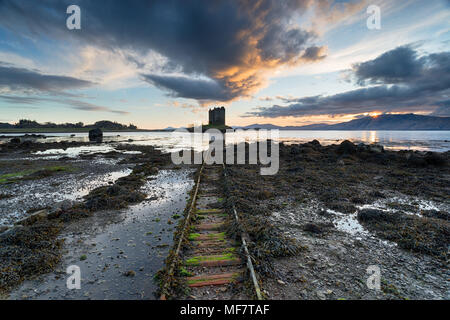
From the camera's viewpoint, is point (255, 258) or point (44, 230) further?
point (44, 230)

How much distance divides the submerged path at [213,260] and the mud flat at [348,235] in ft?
1.66

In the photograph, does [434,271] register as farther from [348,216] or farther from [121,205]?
[121,205]

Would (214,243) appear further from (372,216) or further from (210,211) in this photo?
(372,216)

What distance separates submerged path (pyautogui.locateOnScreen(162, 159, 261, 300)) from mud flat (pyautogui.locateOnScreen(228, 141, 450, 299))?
507 millimetres

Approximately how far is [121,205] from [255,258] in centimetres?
851

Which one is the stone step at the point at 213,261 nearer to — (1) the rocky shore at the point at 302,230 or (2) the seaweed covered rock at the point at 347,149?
(1) the rocky shore at the point at 302,230

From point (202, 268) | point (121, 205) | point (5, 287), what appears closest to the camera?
point (5, 287)

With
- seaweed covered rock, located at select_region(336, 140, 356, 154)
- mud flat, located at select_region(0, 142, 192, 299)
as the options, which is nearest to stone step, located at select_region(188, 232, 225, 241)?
mud flat, located at select_region(0, 142, 192, 299)

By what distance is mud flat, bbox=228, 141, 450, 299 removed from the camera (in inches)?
205

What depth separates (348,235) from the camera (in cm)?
797

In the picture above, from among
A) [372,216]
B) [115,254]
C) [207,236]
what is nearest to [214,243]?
[207,236]

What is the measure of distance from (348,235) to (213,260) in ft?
18.3

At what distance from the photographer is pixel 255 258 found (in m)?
6.03
